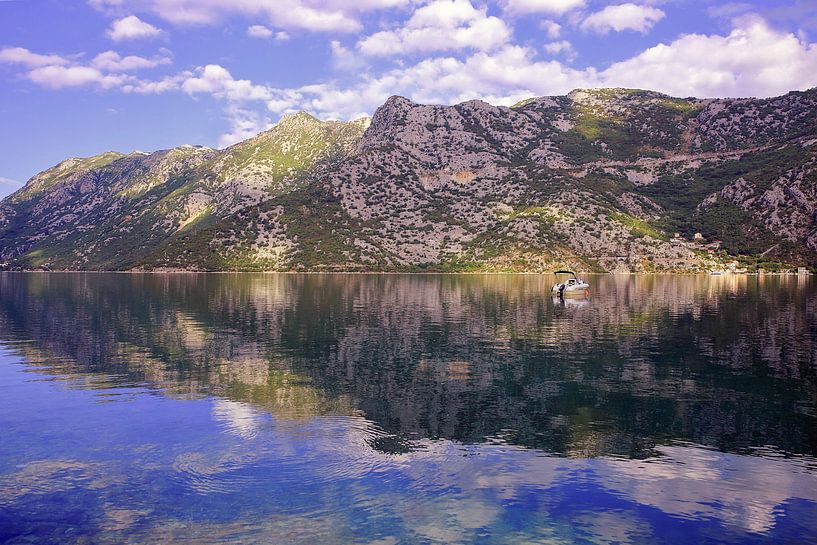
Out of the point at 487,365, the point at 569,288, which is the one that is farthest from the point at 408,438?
the point at 569,288

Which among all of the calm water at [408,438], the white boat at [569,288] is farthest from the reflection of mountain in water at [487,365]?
the white boat at [569,288]

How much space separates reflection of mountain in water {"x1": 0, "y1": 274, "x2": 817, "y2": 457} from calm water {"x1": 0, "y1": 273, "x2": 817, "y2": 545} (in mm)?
262

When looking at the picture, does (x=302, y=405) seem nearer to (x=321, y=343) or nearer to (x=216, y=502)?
(x=216, y=502)

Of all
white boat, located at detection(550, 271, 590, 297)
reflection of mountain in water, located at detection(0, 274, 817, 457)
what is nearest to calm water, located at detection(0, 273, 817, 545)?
reflection of mountain in water, located at detection(0, 274, 817, 457)

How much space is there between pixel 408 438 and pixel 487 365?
745 inches

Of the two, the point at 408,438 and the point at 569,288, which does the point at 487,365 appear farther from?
the point at 569,288

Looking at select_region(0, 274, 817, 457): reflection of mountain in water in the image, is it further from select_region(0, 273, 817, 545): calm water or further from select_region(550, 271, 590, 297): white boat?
select_region(550, 271, 590, 297): white boat

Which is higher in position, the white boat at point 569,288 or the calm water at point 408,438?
the white boat at point 569,288

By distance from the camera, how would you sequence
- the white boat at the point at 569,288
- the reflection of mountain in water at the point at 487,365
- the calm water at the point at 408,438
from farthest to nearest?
1. the white boat at the point at 569,288
2. the reflection of mountain in water at the point at 487,365
3. the calm water at the point at 408,438

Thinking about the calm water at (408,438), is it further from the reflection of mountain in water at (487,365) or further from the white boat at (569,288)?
the white boat at (569,288)

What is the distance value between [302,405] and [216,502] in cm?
1346

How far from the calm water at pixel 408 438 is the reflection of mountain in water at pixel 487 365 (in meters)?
0.26

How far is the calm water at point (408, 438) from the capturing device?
20000 mm

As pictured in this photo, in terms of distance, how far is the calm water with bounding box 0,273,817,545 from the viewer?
20000 mm
